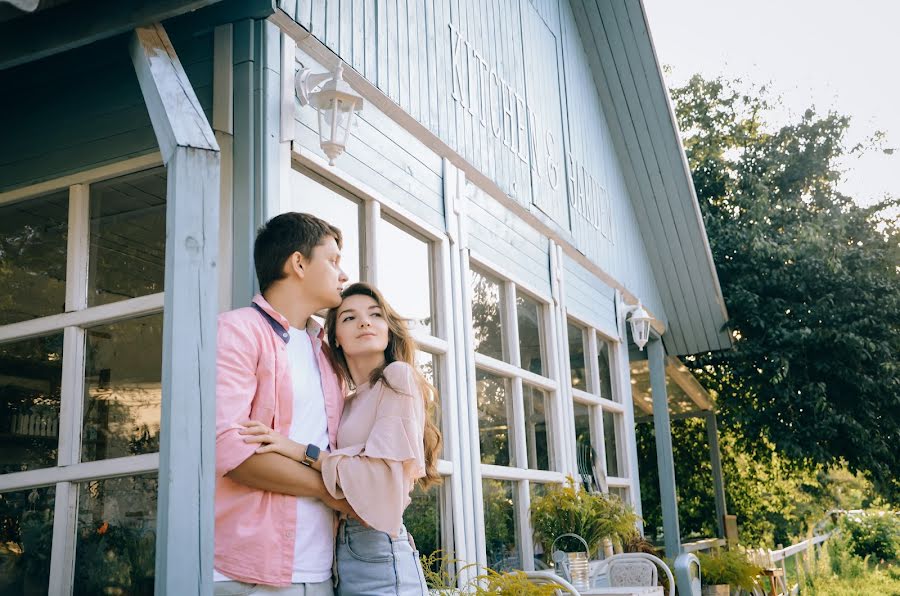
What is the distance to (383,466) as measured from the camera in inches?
96.7

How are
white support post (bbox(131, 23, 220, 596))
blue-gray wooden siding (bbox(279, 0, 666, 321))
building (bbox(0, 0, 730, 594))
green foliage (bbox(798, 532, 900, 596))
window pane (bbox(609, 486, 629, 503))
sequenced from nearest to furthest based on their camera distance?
white support post (bbox(131, 23, 220, 596)) → building (bbox(0, 0, 730, 594)) → blue-gray wooden siding (bbox(279, 0, 666, 321)) → window pane (bbox(609, 486, 629, 503)) → green foliage (bbox(798, 532, 900, 596))

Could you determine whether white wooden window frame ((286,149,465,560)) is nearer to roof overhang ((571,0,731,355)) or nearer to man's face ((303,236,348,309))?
man's face ((303,236,348,309))

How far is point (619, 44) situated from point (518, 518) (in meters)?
4.62

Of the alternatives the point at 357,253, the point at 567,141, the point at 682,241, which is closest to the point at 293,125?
the point at 357,253

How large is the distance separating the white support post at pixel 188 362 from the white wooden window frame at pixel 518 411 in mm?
2639

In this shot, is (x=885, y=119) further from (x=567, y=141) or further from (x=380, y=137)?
(x=380, y=137)

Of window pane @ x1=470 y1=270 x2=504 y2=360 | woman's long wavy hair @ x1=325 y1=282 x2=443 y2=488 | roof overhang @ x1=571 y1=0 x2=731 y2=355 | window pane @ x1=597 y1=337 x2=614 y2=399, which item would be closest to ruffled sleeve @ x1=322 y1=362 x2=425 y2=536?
woman's long wavy hair @ x1=325 y1=282 x2=443 y2=488

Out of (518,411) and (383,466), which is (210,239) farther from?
(518,411)

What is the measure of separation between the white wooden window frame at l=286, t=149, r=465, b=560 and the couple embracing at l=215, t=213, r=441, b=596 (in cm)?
98

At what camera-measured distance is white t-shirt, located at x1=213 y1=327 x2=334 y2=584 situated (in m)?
2.45

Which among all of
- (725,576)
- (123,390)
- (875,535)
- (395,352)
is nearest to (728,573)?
(725,576)

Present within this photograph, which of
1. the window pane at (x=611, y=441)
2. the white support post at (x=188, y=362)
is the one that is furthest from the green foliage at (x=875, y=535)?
the white support post at (x=188, y=362)

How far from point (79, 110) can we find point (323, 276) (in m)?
1.32

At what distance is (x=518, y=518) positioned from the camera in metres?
5.24
